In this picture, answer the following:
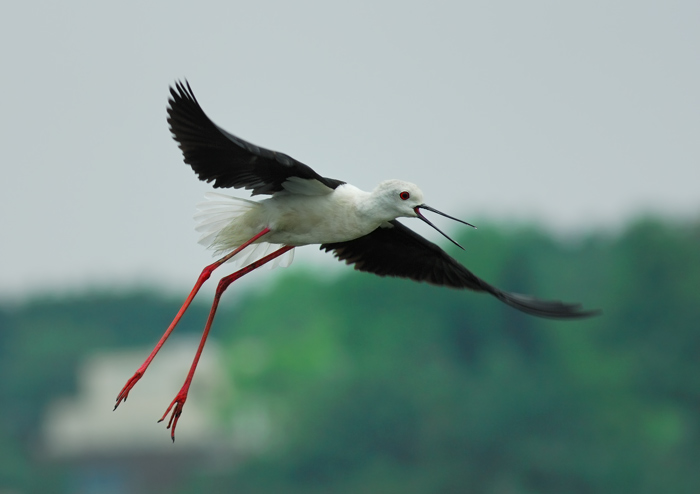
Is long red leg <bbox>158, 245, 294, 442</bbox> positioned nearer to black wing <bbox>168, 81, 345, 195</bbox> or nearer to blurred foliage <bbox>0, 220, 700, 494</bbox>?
black wing <bbox>168, 81, 345, 195</bbox>

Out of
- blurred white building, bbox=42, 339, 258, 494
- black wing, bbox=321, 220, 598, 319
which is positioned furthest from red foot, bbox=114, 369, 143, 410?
blurred white building, bbox=42, 339, 258, 494

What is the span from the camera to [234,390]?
268ft

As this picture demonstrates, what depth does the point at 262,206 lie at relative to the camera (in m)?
13.6

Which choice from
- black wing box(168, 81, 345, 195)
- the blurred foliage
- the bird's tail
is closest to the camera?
black wing box(168, 81, 345, 195)

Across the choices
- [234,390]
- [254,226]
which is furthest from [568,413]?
[254,226]

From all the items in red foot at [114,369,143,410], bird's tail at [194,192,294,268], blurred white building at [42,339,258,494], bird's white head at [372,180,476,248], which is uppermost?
bird's white head at [372,180,476,248]

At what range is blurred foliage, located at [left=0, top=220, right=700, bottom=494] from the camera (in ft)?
201

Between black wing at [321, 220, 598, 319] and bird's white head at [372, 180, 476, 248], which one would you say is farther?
black wing at [321, 220, 598, 319]

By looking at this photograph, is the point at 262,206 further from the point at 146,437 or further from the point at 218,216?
the point at 146,437

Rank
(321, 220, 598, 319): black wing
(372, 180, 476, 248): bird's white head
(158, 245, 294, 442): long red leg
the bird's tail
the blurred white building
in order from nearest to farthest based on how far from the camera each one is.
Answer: (158, 245, 294, 442): long red leg < (372, 180, 476, 248): bird's white head < the bird's tail < (321, 220, 598, 319): black wing < the blurred white building

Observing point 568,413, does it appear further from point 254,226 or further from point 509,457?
point 254,226

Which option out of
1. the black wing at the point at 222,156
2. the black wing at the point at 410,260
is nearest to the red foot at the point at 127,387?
the black wing at the point at 222,156

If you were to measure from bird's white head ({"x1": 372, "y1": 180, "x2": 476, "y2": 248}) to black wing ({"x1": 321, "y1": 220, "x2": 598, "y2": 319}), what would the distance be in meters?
1.75

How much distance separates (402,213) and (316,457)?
178 ft
